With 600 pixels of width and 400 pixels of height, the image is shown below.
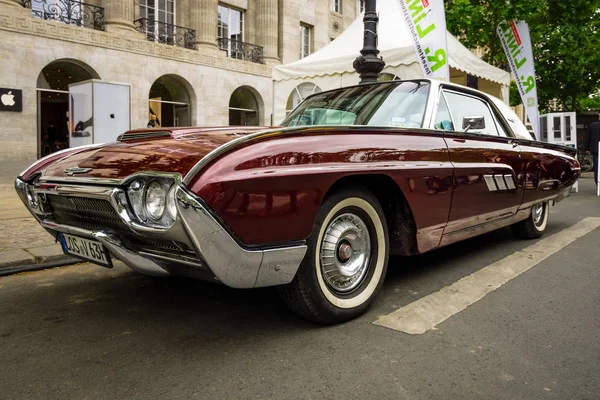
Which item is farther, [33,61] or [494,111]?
[33,61]

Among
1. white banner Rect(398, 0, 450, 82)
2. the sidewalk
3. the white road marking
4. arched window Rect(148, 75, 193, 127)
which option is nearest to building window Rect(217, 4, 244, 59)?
arched window Rect(148, 75, 193, 127)

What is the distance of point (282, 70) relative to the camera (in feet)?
34.7

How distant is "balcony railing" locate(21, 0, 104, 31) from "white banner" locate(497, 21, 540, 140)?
44.9 feet

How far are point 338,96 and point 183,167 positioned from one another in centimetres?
224

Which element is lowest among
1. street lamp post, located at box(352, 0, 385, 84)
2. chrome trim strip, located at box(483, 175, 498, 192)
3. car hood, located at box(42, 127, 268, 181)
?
chrome trim strip, located at box(483, 175, 498, 192)

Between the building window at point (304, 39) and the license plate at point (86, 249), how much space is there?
23.5m

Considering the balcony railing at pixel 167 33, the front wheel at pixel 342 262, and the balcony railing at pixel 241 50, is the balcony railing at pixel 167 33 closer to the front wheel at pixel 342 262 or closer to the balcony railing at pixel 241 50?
the balcony railing at pixel 241 50

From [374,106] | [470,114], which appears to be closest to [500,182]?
[470,114]

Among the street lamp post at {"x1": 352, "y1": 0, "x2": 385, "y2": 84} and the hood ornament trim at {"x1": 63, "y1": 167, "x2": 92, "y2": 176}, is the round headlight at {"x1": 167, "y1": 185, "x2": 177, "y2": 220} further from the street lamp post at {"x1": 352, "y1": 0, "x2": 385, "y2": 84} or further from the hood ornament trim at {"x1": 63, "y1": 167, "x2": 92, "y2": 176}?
the street lamp post at {"x1": 352, "y1": 0, "x2": 385, "y2": 84}

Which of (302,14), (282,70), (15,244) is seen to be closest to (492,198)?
(15,244)

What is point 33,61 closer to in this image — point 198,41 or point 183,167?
point 198,41

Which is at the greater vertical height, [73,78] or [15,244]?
[73,78]

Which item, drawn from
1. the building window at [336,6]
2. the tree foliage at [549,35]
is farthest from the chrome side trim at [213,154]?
the building window at [336,6]

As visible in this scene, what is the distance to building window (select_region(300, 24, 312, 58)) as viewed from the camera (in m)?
25.3
